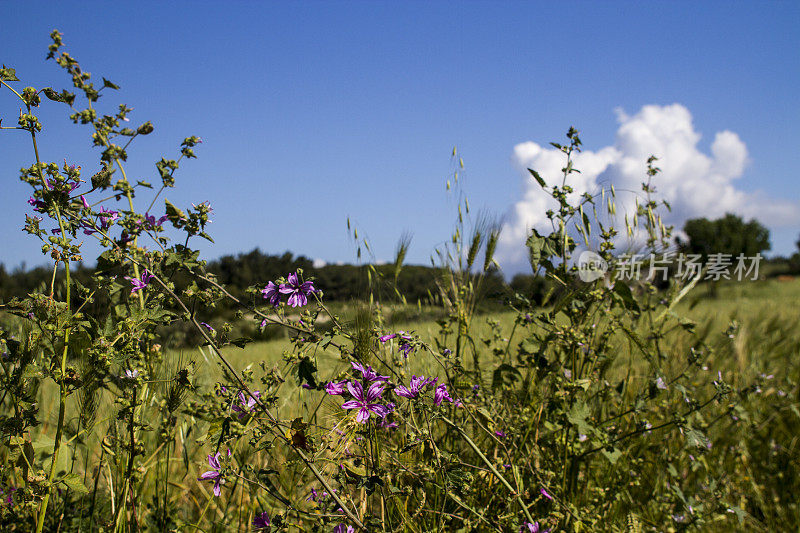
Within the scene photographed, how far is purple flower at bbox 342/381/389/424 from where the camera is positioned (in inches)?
42.9

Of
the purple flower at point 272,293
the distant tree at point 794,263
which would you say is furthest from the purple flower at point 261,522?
the distant tree at point 794,263

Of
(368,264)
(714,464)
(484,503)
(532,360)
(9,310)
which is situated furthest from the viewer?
(714,464)

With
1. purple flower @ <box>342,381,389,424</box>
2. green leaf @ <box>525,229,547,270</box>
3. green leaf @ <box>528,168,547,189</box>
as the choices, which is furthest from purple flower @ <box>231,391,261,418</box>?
green leaf @ <box>528,168,547,189</box>

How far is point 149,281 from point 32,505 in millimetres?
542

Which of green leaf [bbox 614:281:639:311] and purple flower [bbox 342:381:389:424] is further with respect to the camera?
green leaf [bbox 614:281:639:311]

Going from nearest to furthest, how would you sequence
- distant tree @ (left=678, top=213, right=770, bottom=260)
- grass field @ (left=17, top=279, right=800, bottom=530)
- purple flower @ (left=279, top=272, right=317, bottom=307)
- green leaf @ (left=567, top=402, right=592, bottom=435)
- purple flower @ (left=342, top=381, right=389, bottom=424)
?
purple flower @ (left=342, top=381, right=389, bottom=424) < purple flower @ (left=279, top=272, right=317, bottom=307) < green leaf @ (left=567, top=402, right=592, bottom=435) < grass field @ (left=17, top=279, right=800, bottom=530) < distant tree @ (left=678, top=213, right=770, bottom=260)

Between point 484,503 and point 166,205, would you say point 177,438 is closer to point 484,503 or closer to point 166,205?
point 484,503

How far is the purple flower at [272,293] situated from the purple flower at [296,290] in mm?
26

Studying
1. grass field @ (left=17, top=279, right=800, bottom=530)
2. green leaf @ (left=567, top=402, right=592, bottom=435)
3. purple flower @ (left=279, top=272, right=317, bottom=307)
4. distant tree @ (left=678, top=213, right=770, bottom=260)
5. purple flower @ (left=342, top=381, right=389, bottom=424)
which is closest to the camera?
purple flower @ (left=342, top=381, right=389, bottom=424)

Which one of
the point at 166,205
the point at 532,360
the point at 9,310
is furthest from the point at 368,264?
the point at 9,310

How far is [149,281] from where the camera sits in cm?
131

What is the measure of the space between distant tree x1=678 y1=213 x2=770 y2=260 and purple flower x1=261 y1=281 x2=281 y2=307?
114ft

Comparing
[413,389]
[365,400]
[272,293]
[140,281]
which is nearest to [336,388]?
[365,400]

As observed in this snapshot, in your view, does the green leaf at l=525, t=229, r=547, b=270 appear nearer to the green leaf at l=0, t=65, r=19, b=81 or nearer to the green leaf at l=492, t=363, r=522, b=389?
the green leaf at l=492, t=363, r=522, b=389
